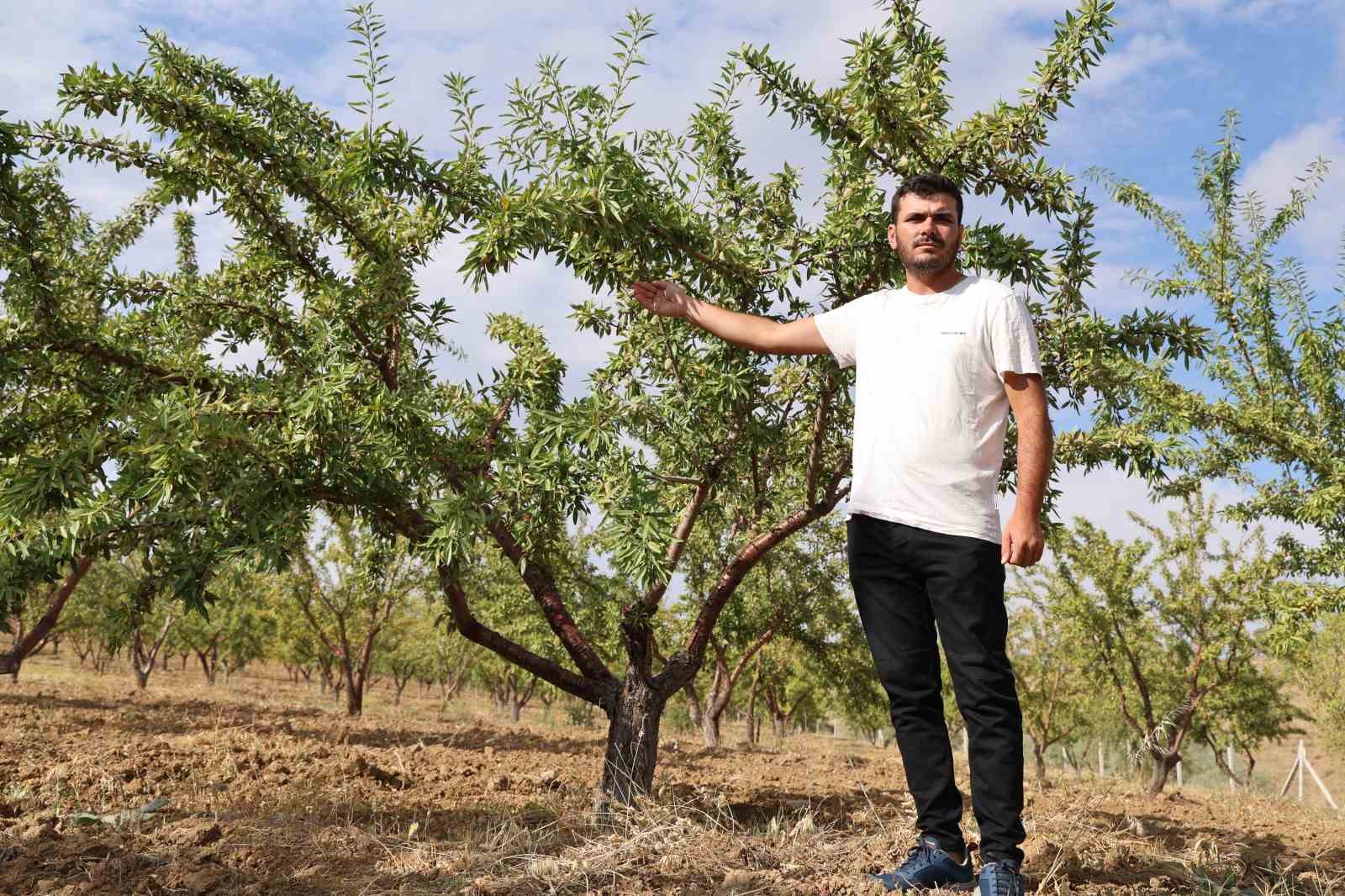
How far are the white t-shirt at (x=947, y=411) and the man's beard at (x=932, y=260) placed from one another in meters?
0.11

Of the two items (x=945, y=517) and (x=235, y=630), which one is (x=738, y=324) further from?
(x=235, y=630)

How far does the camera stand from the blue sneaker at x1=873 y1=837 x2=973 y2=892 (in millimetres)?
3186

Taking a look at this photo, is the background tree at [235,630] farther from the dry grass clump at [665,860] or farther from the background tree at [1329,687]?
the background tree at [1329,687]

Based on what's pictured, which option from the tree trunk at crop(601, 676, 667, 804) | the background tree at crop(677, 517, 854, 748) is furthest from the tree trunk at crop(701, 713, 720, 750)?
the tree trunk at crop(601, 676, 667, 804)

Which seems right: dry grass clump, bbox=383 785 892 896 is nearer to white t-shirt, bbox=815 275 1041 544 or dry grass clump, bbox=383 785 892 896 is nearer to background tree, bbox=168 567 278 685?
white t-shirt, bbox=815 275 1041 544

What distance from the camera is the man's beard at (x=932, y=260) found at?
337 cm

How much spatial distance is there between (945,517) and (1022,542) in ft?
0.85

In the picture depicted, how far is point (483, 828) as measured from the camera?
18.0ft

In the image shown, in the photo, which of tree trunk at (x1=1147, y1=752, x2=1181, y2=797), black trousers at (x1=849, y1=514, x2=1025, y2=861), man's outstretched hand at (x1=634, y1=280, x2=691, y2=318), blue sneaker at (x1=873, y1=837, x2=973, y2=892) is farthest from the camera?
tree trunk at (x1=1147, y1=752, x2=1181, y2=797)

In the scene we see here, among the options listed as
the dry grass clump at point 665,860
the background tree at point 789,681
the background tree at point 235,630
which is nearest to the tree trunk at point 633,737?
the dry grass clump at point 665,860

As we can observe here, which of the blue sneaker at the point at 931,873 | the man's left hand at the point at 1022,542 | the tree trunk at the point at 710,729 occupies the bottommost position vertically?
the tree trunk at the point at 710,729

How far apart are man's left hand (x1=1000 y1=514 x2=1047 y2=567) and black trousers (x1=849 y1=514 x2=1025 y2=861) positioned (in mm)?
92

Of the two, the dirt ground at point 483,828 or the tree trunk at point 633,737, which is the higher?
the tree trunk at point 633,737

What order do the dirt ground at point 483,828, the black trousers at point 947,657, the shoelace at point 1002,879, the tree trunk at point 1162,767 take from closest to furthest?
the shoelace at point 1002,879 → the black trousers at point 947,657 → the dirt ground at point 483,828 → the tree trunk at point 1162,767
